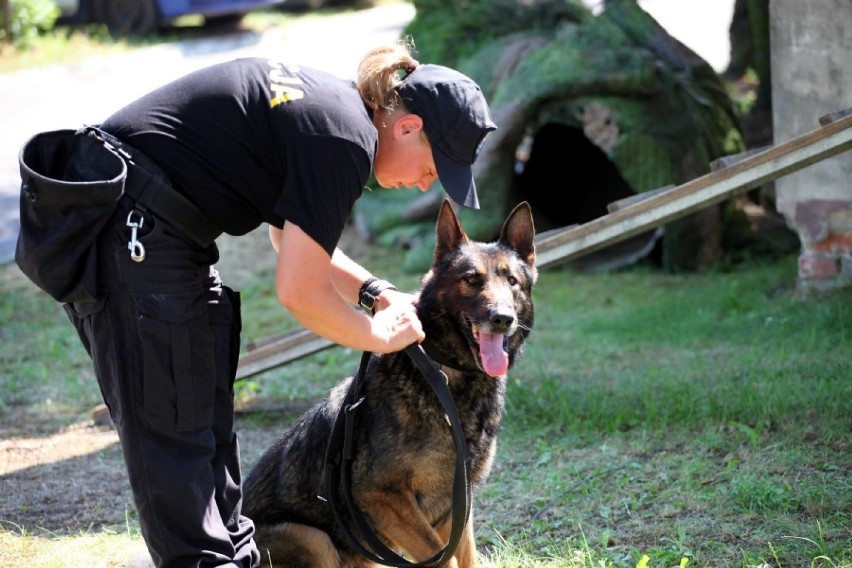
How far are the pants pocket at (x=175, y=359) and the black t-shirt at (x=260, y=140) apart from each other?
0.31 metres

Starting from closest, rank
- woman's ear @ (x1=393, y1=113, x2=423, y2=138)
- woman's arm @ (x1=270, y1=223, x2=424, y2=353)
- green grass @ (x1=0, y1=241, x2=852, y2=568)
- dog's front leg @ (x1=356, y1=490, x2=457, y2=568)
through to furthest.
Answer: woman's arm @ (x1=270, y1=223, x2=424, y2=353) < woman's ear @ (x1=393, y1=113, x2=423, y2=138) < dog's front leg @ (x1=356, y1=490, x2=457, y2=568) < green grass @ (x1=0, y1=241, x2=852, y2=568)

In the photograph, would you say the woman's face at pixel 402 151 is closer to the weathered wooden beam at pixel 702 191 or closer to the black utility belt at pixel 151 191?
the black utility belt at pixel 151 191

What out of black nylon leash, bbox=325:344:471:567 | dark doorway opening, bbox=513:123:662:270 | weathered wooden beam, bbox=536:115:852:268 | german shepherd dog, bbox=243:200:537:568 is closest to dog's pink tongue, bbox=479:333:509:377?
german shepherd dog, bbox=243:200:537:568

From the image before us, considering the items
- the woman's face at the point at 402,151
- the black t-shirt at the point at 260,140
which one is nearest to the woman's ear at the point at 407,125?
the woman's face at the point at 402,151

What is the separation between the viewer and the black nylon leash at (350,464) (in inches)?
141

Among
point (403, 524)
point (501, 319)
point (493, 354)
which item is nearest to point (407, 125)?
point (501, 319)

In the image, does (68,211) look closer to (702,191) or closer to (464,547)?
(464,547)

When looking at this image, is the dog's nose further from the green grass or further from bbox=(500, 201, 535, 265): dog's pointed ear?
the green grass

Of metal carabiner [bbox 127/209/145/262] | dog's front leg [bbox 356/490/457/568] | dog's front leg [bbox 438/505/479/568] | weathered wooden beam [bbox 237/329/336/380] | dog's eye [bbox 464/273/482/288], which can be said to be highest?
metal carabiner [bbox 127/209/145/262]

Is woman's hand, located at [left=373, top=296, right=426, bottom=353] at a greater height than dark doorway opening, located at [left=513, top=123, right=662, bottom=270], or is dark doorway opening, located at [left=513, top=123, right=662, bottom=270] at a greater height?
woman's hand, located at [left=373, top=296, right=426, bottom=353]

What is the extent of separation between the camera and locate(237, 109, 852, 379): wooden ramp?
5385 mm

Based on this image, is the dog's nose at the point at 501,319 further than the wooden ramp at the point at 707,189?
No

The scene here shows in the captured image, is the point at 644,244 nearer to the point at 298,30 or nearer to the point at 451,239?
the point at 451,239

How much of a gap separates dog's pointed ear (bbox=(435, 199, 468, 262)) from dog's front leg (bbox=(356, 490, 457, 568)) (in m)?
0.98
